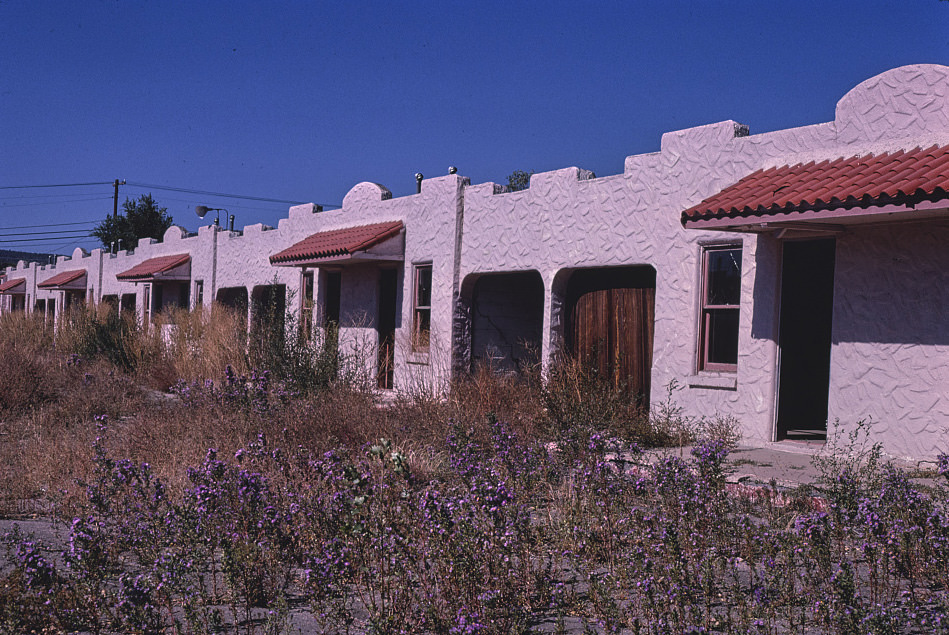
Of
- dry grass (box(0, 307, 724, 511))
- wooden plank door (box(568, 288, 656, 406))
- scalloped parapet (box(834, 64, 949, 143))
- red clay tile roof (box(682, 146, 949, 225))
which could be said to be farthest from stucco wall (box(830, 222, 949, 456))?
wooden plank door (box(568, 288, 656, 406))

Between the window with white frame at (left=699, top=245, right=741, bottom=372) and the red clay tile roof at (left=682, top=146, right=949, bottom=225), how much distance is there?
2.96 feet

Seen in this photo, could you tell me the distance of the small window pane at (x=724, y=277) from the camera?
9.66 m

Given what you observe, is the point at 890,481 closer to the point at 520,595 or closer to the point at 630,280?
the point at 520,595

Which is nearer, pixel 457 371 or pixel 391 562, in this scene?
pixel 391 562

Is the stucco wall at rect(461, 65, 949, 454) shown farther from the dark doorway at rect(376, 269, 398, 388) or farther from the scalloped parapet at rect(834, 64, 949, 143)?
the dark doorway at rect(376, 269, 398, 388)

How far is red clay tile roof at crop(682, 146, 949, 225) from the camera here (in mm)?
7250

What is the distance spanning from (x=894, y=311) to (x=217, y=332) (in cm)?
1028

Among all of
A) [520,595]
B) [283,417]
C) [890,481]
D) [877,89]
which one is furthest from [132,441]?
[877,89]

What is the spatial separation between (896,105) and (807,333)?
2.73m

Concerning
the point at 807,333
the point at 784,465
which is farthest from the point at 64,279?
the point at 784,465

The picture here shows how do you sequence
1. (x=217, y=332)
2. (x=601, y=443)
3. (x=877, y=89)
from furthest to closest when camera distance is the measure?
(x=217, y=332) < (x=877, y=89) < (x=601, y=443)

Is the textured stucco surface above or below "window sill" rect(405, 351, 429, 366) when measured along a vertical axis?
above

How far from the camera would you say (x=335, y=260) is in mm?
14906

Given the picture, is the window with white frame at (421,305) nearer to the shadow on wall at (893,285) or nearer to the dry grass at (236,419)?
the dry grass at (236,419)
